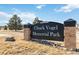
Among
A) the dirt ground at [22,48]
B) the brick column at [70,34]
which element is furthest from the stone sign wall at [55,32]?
the dirt ground at [22,48]

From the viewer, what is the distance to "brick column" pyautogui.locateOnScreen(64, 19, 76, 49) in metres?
8.00

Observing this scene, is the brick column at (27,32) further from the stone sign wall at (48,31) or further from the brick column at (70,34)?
the brick column at (70,34)

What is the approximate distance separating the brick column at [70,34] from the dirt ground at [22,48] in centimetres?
13

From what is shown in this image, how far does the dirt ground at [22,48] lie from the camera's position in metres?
8.05

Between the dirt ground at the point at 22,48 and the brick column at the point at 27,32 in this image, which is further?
the brick column at the point at 27,32

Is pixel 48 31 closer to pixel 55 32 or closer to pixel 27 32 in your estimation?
pixel 55 32

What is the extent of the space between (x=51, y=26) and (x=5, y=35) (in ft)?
2.88

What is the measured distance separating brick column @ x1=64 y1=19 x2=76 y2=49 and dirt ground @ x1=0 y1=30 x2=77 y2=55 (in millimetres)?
132

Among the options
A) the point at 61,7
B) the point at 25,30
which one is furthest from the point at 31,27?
the point at 61,7

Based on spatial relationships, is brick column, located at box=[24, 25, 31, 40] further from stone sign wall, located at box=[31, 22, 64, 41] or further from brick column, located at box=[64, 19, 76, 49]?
brick column, located at box=[64, 19, 76, 49]

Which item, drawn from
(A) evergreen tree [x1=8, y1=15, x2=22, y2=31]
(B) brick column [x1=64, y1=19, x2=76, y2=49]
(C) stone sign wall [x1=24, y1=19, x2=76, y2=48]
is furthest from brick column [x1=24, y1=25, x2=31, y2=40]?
(B) brick column [x1=64, y1=19, x2=76, y2=49]

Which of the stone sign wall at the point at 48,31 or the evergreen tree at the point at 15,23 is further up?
the evergreen tree at the point at 15,23

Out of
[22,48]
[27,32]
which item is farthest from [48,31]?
[22,48]
